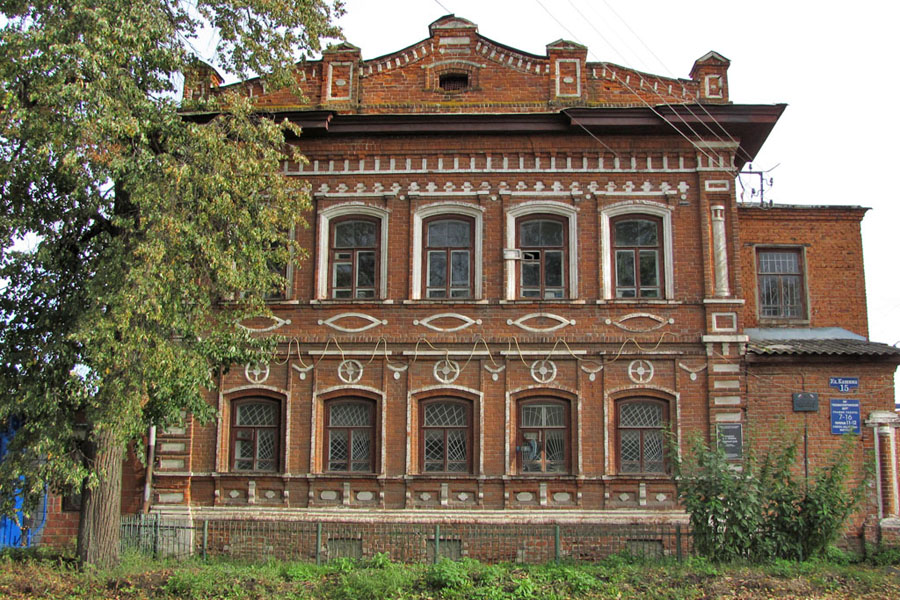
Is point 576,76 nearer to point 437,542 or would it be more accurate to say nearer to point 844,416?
point 844,416

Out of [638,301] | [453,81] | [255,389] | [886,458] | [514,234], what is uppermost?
[453,81]

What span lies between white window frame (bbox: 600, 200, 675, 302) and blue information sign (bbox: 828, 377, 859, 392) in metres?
3.51

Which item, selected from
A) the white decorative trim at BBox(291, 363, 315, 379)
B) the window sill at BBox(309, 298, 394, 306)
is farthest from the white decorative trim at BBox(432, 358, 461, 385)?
the white decorative trim at BBox(291, 363, 315, 379)

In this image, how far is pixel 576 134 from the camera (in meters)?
16.5

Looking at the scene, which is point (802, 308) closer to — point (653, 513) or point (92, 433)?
point (653, 513)

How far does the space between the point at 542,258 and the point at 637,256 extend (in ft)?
6.10

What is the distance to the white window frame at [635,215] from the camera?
1616cm

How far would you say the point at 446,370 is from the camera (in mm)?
15945

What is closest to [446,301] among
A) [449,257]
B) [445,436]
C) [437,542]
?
[449,257]

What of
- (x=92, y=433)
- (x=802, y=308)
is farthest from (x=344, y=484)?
(x=802, y=308)

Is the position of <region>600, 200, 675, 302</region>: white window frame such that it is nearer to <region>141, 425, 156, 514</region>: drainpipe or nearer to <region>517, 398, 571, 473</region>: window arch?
<region>517, 398, 571, 473</region>: window arch

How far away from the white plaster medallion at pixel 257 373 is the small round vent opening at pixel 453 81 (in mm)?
6753

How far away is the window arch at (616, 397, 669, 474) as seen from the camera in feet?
51.3

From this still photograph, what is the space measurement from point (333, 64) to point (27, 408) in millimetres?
9096
